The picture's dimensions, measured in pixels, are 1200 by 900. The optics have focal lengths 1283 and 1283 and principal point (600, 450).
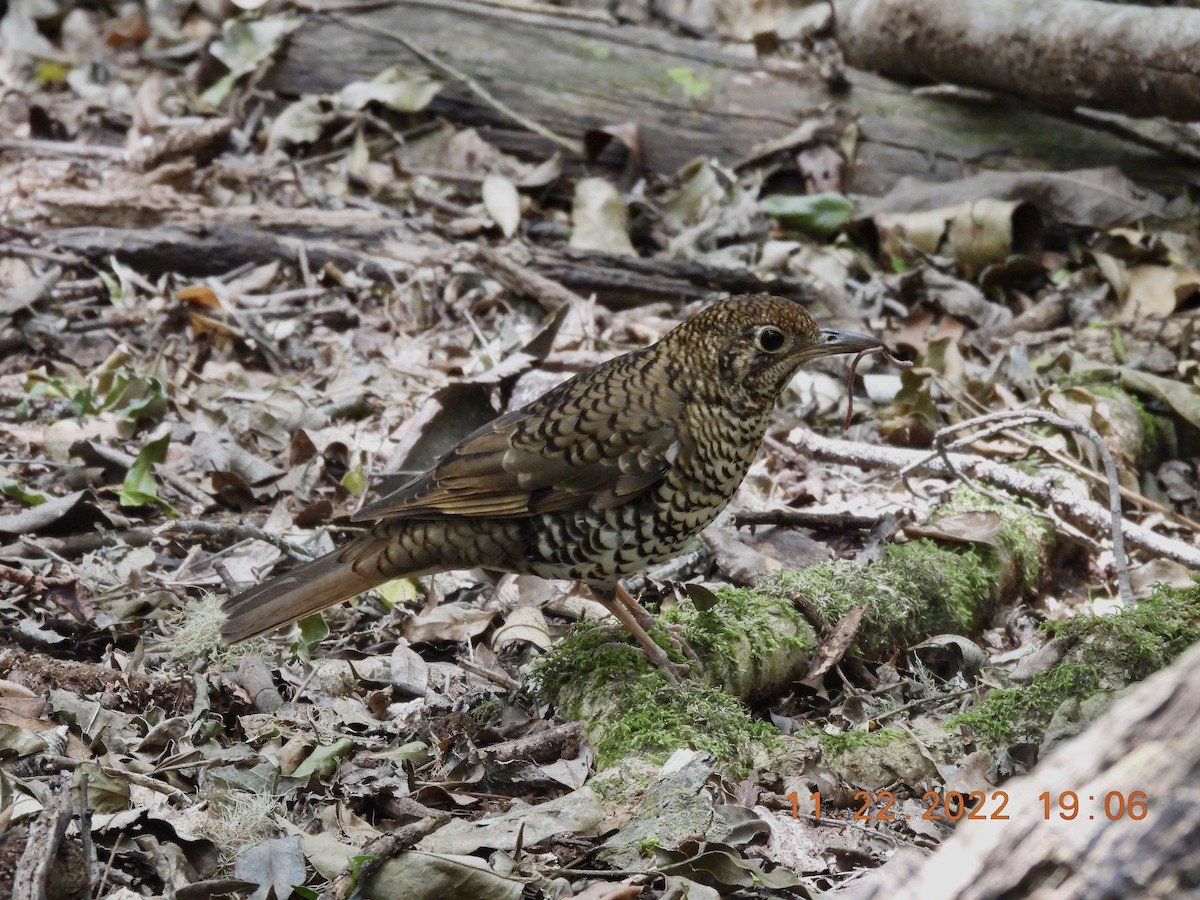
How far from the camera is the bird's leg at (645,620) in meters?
4.15

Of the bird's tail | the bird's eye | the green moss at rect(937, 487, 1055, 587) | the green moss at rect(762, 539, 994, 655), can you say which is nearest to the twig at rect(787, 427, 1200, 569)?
the green moss at rect(937, 487, 1055, 587)

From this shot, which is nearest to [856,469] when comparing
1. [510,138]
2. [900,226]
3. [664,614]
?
A: [664,614]

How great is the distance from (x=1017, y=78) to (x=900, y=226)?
120 cm

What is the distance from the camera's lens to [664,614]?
15.0ft

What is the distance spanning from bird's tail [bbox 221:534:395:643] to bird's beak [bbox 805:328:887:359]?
1.58 m

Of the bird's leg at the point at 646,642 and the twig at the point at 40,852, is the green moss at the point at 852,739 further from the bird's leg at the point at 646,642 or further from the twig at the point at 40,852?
the twig at the point at 40,852

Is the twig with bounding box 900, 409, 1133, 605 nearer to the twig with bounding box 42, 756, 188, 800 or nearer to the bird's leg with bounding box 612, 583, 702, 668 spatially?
the bird's leg with bounding box 612, 583, 702, 668

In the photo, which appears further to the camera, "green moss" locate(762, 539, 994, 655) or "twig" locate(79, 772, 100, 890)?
"green moss" locate(762, 539, 994, 655)

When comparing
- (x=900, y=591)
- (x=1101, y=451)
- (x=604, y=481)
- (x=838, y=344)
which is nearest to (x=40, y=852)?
(x=604, y=481)

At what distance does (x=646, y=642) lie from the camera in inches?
162

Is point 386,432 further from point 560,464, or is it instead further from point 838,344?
point 838,344

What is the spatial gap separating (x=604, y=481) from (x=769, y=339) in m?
0.72

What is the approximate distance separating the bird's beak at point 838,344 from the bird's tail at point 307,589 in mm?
1584

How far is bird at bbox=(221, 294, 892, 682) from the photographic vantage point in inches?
163
